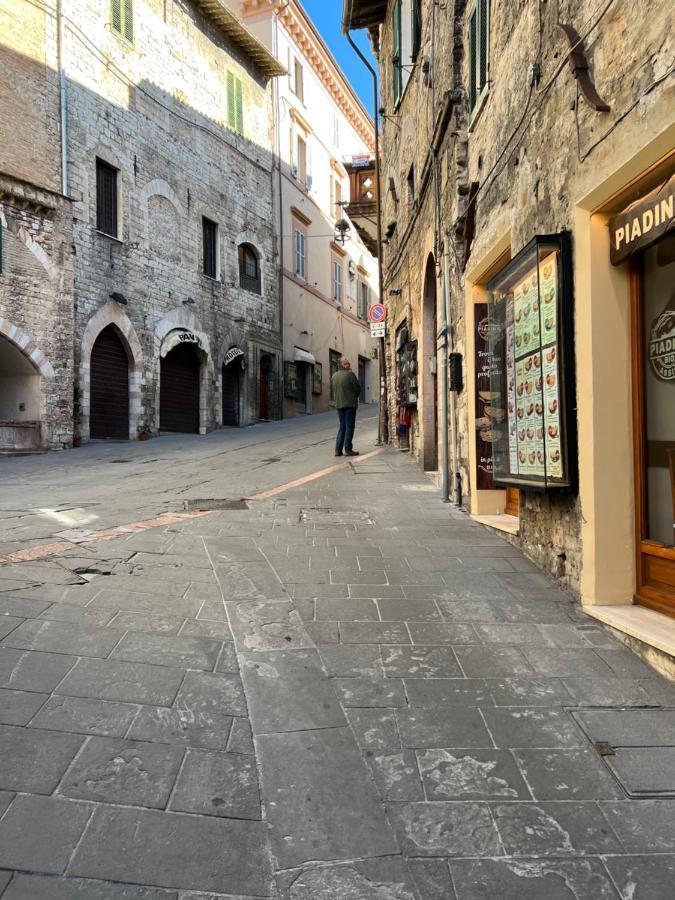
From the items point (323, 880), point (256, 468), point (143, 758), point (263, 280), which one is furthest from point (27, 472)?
point (263, 280)

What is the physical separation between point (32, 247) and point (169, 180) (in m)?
6.13

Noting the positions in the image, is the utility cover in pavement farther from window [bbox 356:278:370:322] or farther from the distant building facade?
window [bbox 356:278:370:322]

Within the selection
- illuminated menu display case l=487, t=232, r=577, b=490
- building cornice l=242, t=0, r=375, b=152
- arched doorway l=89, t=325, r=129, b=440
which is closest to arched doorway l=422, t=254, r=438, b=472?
illuminated menu display case l=487, t=232, r=577, b=490

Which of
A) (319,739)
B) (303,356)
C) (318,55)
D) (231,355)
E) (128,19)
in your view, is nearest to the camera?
(319,739)

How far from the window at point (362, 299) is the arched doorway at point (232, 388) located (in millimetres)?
14896

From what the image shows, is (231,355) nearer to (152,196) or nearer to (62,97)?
(152,196)

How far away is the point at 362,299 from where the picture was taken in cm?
3772

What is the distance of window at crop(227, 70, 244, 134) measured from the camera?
868 inches

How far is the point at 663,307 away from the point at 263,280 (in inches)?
857

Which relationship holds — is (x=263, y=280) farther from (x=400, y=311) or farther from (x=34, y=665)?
(x=34, y=665)

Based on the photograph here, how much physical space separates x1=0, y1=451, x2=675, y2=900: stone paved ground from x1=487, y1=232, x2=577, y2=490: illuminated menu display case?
87 cm

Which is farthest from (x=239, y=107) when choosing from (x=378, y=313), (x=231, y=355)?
(x=378, y=313)

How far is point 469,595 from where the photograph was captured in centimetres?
404

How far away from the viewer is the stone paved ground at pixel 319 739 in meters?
1.82
